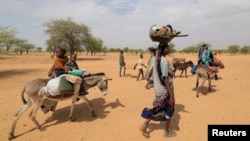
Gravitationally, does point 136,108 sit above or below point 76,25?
below

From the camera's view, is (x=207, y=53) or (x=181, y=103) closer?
(x=181, y=103)

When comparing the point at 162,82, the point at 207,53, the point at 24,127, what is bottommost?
the point at 24,127

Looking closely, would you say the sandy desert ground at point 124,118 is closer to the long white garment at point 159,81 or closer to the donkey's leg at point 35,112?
the donkey's leg at point 35,112

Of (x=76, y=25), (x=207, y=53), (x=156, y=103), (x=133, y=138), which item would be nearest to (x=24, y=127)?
(x=133, y=138)

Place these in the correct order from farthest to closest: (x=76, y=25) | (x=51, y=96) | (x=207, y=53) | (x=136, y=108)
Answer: (x=76, y=25) < (x=207, y=53) < (x=136, y=108) < (x=51, y=96)

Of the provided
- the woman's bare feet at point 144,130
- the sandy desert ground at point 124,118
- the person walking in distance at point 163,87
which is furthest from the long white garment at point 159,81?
the sandy desert ground at point 124,118

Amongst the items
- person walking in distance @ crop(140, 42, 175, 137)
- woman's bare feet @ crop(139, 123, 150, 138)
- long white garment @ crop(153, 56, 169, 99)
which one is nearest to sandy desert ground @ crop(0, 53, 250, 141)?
woman's bare feet @ crop(139, 123, 150, 138)

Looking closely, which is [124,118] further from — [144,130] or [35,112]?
[35,112]

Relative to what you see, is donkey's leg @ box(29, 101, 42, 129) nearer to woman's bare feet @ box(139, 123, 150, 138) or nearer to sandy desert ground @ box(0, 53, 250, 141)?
sandy desert ground @ box(0, 53, 250, 141)

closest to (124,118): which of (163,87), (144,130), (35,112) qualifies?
(144,130)

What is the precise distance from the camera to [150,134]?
18.8 feet

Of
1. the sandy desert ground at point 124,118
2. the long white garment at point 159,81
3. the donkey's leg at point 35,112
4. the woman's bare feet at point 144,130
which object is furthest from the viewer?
the donkey's leg at point 35,112

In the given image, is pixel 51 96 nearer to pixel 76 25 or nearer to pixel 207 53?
pixel 207 53

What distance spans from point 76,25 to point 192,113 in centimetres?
3571
